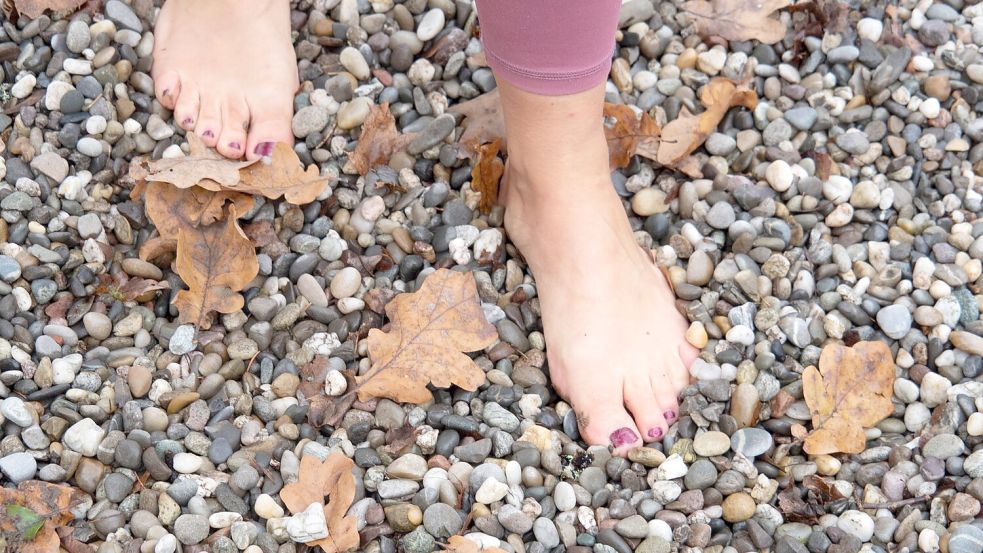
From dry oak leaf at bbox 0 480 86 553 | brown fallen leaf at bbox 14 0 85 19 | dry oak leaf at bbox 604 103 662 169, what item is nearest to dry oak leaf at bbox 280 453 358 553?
dry oak leaf at bbox 0 480 86 553

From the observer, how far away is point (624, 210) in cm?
175

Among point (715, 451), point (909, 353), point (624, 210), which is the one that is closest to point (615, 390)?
point (715, 451)

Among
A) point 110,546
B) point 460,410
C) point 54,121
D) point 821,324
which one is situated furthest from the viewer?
point 54,121

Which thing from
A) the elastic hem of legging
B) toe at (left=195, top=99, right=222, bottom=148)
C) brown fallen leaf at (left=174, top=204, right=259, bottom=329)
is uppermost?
the elastic hem of legging

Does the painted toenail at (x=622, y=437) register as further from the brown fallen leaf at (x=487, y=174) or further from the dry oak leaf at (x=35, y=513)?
the dry oak leaf at (x=35, y=513)

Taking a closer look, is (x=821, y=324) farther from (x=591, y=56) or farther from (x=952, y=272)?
(x=591, y=56)

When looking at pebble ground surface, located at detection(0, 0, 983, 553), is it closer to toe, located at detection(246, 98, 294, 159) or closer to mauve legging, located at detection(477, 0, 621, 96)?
toe, located at detection(246, 98, 294, 159)

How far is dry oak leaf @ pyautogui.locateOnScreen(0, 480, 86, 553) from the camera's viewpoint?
53.3 inches

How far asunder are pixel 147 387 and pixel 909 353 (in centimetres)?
128

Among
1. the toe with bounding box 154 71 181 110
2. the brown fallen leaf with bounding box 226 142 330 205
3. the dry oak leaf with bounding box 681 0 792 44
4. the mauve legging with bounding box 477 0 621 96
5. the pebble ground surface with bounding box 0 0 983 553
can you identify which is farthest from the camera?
the dry oak leaf with bounding box 681 0 792 44

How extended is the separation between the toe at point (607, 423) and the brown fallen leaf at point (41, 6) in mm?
1275

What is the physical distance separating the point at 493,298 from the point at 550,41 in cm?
52

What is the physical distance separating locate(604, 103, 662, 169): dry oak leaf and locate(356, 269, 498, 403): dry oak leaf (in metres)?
0.44

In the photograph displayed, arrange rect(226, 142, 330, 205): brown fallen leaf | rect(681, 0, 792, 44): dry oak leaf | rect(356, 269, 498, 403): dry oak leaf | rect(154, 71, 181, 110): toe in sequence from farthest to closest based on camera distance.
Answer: rect(681, 0, 792, 44): dry oak leaf < rect(154, 71, 181, 110): toe < rect(226, 142, 330, 205): brown fallen leaf < rect(356, 269, 498, 403): dry oak leaf
